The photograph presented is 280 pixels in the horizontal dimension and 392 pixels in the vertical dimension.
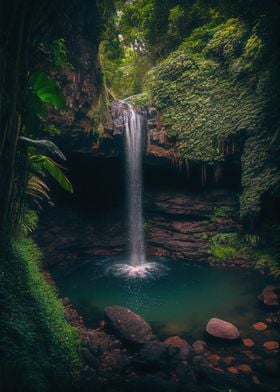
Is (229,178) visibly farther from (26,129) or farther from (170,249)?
(26,129)

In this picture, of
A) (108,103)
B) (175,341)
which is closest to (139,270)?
(175,341)

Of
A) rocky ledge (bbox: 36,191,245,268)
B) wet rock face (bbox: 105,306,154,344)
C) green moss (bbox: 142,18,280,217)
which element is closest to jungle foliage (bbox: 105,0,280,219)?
green moss (bbox: 142,18,280,217)

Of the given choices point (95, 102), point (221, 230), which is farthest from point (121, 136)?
point (221, 230)

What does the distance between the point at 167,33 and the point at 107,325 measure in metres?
13.5

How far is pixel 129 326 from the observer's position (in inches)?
223

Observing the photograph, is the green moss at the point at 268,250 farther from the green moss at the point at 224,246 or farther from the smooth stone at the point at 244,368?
the smooth stone at the point at 244,368

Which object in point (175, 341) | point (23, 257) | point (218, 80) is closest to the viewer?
point (23, 257)

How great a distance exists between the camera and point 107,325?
5938 mm

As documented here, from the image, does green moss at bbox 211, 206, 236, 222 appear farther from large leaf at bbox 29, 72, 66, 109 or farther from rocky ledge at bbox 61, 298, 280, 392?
large leaf at bbox 29, 72, 66, 109

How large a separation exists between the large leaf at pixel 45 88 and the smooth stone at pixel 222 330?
16.7 feet

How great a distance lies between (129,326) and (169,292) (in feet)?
7.92

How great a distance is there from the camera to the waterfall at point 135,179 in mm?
10594

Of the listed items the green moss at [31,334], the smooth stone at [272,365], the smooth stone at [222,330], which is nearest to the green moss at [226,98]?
the smooth stone at [222,330]

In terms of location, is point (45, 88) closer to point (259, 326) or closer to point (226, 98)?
point (259, 326)
